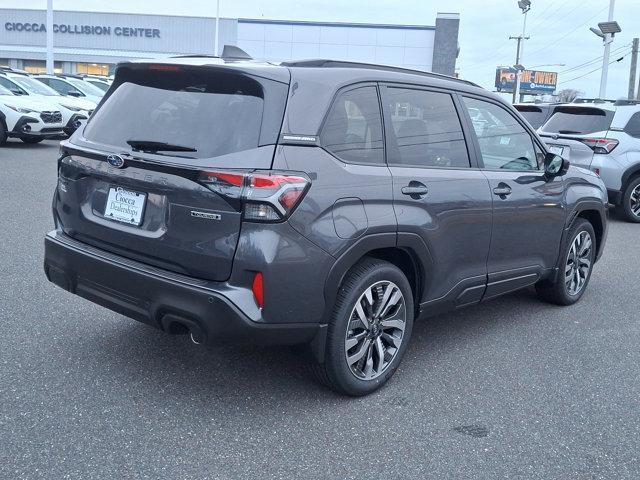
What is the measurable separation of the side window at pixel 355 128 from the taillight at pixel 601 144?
7401 mm

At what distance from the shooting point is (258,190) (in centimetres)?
327

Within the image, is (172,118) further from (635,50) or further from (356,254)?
(635,50)

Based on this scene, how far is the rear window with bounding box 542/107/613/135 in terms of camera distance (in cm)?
1051

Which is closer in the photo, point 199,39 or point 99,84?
point 99,84

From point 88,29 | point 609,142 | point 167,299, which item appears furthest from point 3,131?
point 88,29

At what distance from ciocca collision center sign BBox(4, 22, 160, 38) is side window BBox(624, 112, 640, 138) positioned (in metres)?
50.1

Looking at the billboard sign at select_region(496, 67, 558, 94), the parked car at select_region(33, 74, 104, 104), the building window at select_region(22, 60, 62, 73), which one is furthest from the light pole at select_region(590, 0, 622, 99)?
the billboard sign at select_region(496, 67, 558, 94)

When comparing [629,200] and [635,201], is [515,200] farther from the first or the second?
[635,201]

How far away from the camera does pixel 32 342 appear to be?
4438 mm

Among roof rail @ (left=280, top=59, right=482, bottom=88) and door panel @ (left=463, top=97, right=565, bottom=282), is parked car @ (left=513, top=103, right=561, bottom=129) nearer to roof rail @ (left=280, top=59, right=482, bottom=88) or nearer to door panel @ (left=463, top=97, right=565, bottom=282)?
door panel @ (left=463, top=97, right=565, bottom=282)

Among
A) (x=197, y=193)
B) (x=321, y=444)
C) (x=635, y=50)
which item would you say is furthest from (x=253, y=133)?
(x=635, y=50)

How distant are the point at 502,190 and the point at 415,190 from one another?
1023 millimetres

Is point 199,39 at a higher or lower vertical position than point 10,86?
higher

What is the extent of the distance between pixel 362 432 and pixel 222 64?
79.7 inches
